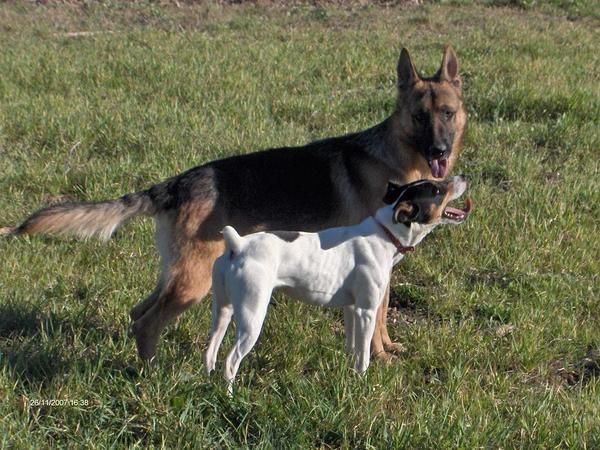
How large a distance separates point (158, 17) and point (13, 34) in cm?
321

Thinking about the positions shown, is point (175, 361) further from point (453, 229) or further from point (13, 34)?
point (13, 34)

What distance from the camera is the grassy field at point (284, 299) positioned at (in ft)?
12.4

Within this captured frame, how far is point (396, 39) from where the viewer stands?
1316cm

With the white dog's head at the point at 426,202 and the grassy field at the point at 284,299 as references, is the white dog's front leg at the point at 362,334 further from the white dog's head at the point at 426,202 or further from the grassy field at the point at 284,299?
the white dog's head at the point at 426,202

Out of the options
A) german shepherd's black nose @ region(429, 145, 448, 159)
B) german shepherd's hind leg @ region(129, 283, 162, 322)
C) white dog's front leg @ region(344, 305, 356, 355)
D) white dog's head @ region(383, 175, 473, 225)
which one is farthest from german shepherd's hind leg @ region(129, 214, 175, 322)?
german shepherd's black nose @ region(429, 145, 448, 159)

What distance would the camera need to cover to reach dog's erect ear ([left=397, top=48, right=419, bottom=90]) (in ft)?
19.2

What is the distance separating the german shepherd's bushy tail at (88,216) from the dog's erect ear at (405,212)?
1378 millimetres

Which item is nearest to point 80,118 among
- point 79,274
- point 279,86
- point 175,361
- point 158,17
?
point 279,86

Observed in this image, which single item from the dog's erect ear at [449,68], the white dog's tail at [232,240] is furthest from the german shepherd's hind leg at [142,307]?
the dog's erect ear at [449,68]

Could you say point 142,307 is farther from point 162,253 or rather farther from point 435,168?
point 435,168

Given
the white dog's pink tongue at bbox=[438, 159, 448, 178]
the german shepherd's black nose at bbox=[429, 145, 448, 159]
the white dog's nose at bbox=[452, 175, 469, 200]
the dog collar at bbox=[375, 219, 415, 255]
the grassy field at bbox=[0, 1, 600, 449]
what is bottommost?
the grassy field at bbox=[0, 1, 600, 449]

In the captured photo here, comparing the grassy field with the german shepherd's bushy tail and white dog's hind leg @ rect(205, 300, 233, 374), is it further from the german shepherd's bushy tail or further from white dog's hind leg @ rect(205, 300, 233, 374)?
the german shepherd's bushy tail

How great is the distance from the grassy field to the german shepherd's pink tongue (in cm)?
70

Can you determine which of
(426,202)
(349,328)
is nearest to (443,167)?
(426,202)
